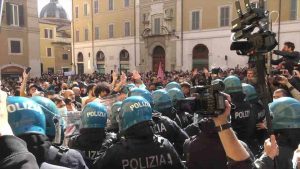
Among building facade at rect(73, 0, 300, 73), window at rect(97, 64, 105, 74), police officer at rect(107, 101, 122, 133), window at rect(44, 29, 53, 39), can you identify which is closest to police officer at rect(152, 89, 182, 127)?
police officer at rect(107, 101, 122, 133)

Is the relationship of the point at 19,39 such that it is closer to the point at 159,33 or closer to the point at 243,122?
the point at 159,33

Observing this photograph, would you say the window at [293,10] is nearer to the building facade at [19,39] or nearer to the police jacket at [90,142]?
the building facade at [19,39]

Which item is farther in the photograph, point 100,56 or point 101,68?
point 100,56

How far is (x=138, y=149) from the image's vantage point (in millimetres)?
2674

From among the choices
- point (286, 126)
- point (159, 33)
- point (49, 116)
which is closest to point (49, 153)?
point (49, 116)

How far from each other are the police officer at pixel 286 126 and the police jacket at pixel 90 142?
1.62 metres

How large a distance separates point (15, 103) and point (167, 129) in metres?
2.03

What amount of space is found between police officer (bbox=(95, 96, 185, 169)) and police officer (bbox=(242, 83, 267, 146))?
1737 mm

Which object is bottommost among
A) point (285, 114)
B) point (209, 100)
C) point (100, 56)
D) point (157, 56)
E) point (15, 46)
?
point (285, 114)

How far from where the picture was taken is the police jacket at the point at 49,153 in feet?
6.58

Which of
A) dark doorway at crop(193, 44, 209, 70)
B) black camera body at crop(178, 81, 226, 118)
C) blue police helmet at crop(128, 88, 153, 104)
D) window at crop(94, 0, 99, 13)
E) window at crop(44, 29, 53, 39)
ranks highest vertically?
window at crop(94, 0, 99, 13)

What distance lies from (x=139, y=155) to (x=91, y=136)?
2.79ft

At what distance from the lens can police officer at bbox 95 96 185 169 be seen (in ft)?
8.71

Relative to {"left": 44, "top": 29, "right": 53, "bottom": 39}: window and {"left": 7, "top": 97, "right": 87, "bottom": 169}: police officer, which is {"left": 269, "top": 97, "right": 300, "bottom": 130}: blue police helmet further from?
{"left": 44, "top": 29, "right": 53, "bottom": 39}: window
